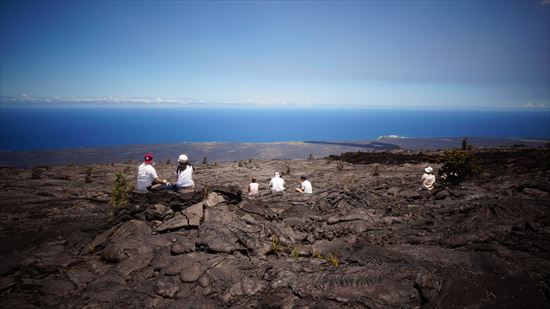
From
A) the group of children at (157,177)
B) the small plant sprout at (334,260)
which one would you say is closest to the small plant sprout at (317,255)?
the small plant sprout at (334,260)

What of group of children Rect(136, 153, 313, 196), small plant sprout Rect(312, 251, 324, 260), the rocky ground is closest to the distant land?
group of children Rect(136, 153, 313, 196)

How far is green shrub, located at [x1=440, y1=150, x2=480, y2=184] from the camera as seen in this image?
16.9m

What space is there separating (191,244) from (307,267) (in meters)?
3.83

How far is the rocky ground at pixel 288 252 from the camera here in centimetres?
646

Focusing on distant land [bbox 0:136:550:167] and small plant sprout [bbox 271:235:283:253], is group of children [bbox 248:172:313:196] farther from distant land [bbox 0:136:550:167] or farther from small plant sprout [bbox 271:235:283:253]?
distant land [bbox 0:136:550:167]

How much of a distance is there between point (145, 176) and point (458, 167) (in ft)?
60.7

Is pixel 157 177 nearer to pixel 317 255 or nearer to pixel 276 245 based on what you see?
pixel 276 245

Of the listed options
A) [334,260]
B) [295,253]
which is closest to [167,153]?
[295,253]

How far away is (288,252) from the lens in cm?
894

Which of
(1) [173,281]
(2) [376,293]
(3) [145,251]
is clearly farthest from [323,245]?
(3) [145,251]

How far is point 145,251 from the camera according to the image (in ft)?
27.4

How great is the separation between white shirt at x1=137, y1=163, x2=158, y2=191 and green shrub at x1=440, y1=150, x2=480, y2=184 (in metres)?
17.7

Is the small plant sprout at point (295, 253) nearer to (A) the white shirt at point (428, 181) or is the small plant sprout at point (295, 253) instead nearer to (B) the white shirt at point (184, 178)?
(B) the white shirt at point (184, 178)

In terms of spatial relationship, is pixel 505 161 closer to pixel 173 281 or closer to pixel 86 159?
pixel 173 281
